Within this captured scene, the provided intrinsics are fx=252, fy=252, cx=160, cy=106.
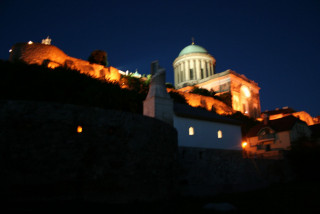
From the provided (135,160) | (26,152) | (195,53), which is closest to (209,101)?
(195,53)

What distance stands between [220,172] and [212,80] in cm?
4227

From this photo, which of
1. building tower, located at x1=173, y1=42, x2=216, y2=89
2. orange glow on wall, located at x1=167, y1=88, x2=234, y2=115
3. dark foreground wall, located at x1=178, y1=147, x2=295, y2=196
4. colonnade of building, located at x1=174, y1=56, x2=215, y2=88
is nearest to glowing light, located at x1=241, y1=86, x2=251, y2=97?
building tower, located at x1=173, y1=42, x2=216, y2=89

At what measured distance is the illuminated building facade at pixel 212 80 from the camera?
56.4 m

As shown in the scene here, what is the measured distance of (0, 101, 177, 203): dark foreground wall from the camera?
378 inches

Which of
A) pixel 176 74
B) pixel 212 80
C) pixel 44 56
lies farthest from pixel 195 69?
pixel 44 56

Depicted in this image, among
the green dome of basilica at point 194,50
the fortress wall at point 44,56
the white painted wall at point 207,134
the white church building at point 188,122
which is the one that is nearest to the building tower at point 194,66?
the green dome of basilica at point 194,50

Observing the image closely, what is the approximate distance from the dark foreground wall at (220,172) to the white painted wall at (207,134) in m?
0.81

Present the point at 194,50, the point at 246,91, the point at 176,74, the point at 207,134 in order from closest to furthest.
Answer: the point at 207,134
the point at 246,91
the point at 194,50
the point at 176,74

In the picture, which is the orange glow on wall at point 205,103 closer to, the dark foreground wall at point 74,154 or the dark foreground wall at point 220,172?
the dark foreground wall at point 220,172

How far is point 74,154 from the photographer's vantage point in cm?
1048

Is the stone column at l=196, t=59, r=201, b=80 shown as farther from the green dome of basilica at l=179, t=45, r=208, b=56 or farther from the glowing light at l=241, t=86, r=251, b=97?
the glowing light at l=241, t=86, r=251, b=97

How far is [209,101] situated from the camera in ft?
154

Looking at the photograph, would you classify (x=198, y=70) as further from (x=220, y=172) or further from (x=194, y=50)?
(x=220, y=172)

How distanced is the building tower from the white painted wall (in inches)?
1730
